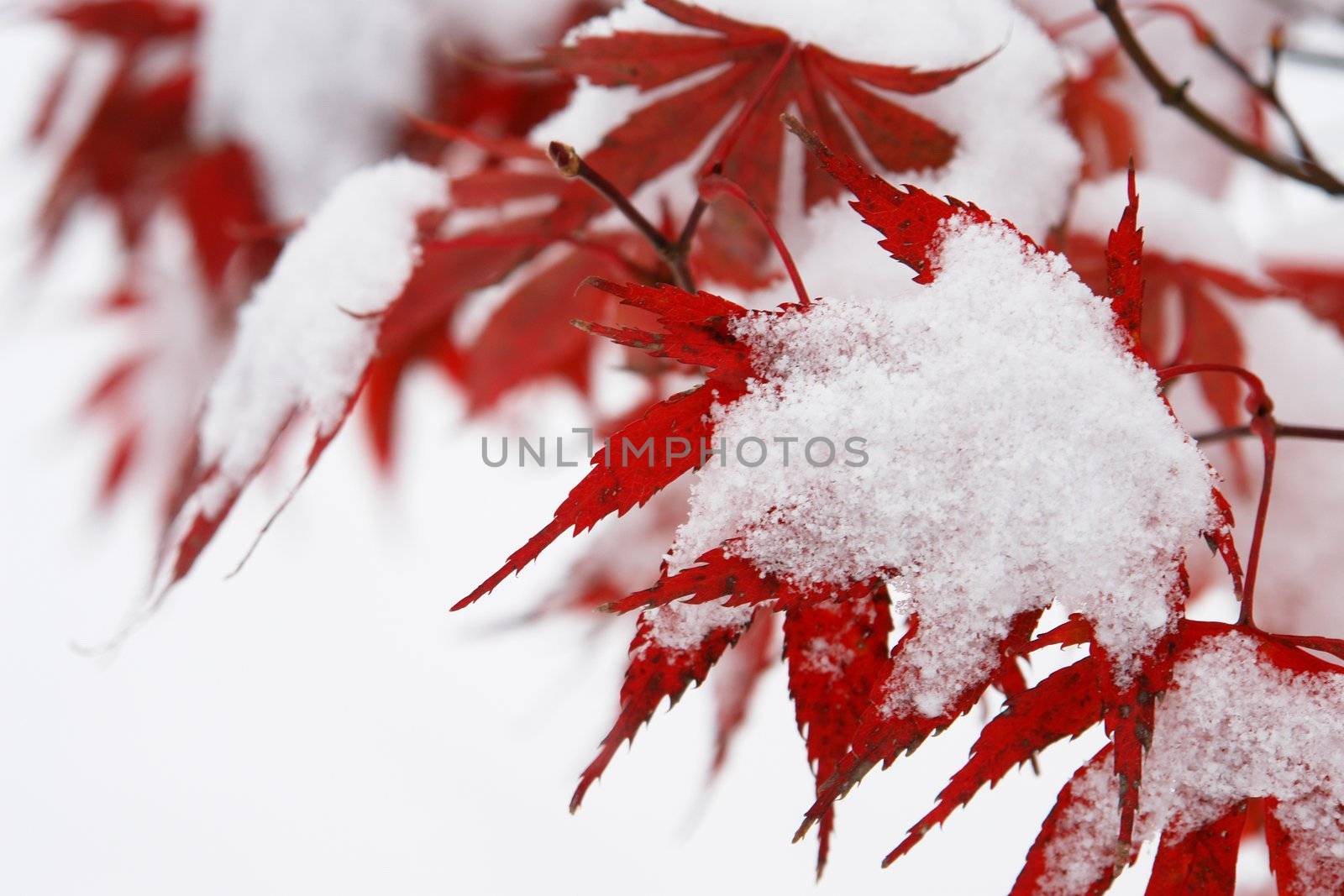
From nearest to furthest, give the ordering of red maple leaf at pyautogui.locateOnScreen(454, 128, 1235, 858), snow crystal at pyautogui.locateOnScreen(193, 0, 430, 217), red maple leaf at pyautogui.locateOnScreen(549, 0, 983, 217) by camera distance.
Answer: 1. red maple leaf at pyautogui.locateOnScreen(454, 128, 1235, 858)
2. red maple leaf at pyautogui.locateOnScreen(549, 0, 983, 217)
3. snow crystal at pyautogui.locateOnScreen(193, 0, 430, 217)

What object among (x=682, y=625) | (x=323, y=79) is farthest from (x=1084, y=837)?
(x=323, y=79)

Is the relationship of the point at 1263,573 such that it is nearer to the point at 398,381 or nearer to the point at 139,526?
the point at 398,381

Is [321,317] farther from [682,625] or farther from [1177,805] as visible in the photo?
[1177,805]

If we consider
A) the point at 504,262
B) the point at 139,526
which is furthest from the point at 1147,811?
the point at 139,526

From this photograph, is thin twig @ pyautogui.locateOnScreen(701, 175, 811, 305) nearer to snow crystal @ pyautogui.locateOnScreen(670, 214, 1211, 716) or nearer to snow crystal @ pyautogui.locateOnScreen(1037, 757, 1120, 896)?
snow crystal @ pyautogui.locateOnScreen(670, 214, 1211, 716)

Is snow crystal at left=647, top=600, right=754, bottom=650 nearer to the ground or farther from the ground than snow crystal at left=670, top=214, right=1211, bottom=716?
nearer to the ground

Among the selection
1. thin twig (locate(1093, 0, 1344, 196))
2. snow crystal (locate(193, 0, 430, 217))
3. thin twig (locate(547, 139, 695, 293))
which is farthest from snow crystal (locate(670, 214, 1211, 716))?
snow crystal (locate(193, 0, 430, 217))
